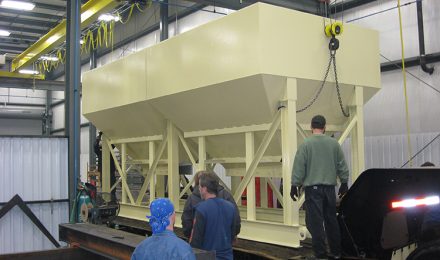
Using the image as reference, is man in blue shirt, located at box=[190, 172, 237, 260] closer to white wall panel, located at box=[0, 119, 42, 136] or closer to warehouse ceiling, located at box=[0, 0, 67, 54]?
warehouse ceiling, located at box=[0, 0, 67, 54]

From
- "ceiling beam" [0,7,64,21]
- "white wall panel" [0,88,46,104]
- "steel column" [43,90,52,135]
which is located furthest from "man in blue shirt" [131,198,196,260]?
"white wall panel" [0,88,46,104]

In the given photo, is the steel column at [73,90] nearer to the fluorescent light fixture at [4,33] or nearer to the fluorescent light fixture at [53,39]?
the fluorescent light fixture at [53,39]

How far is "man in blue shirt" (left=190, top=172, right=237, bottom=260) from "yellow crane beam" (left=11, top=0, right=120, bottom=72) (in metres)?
7.69

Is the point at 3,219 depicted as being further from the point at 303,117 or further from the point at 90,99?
the point at 303,117

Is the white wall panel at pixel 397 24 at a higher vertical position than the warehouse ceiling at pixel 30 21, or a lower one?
lower

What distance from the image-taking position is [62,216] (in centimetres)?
839

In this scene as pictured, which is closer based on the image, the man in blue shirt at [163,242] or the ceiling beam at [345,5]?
the man in blue shirt at [163,242]

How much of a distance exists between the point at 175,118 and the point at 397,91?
5049mm

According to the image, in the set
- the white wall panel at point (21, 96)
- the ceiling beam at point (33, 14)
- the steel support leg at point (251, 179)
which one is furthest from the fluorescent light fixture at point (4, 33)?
the steel support leg at point (251, 179)

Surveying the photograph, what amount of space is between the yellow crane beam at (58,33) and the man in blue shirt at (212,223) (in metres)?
7.69

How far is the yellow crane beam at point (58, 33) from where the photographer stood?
11602mm

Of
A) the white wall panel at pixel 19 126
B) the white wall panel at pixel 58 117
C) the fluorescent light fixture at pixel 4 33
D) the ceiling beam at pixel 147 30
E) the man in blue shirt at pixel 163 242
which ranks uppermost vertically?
the fluorescent light fixture at pixel 4 33

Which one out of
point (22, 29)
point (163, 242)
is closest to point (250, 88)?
point (163, 242)

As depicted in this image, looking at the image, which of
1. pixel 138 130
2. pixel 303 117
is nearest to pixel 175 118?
pixel 138 130
